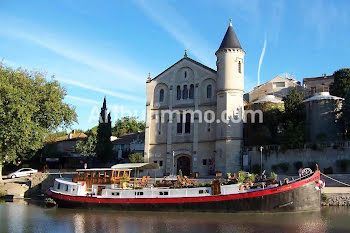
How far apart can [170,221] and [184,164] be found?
21.7 meters

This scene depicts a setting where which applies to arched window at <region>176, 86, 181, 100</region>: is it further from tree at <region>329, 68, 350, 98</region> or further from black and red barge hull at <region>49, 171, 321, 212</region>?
black and red barge hull at <region>49, 171, 321, 212</region>

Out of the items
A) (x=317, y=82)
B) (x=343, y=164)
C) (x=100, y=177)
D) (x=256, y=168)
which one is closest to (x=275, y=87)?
(x=317, y=82)

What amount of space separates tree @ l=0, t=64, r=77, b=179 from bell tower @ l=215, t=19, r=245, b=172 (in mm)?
18562

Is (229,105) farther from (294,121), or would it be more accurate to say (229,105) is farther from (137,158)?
(137,158)

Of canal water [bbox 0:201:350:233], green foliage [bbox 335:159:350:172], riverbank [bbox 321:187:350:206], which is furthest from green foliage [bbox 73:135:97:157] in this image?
riverbank [bbox 321:187:350:206]

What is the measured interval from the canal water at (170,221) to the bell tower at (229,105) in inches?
544

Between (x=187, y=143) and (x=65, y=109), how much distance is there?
1545cm

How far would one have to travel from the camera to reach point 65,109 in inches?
1811

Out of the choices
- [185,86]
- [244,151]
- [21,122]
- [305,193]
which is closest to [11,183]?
[21,122]

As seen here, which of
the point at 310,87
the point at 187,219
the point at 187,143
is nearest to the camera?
the point at 187,219

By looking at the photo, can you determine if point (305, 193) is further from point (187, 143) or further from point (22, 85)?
point (22, 85)

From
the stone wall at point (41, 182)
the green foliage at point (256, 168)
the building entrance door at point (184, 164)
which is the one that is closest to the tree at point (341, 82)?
the green foliage at point (256, 168)

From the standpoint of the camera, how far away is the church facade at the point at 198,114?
136 ft

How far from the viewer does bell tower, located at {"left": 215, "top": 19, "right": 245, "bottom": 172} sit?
40.8 metres
